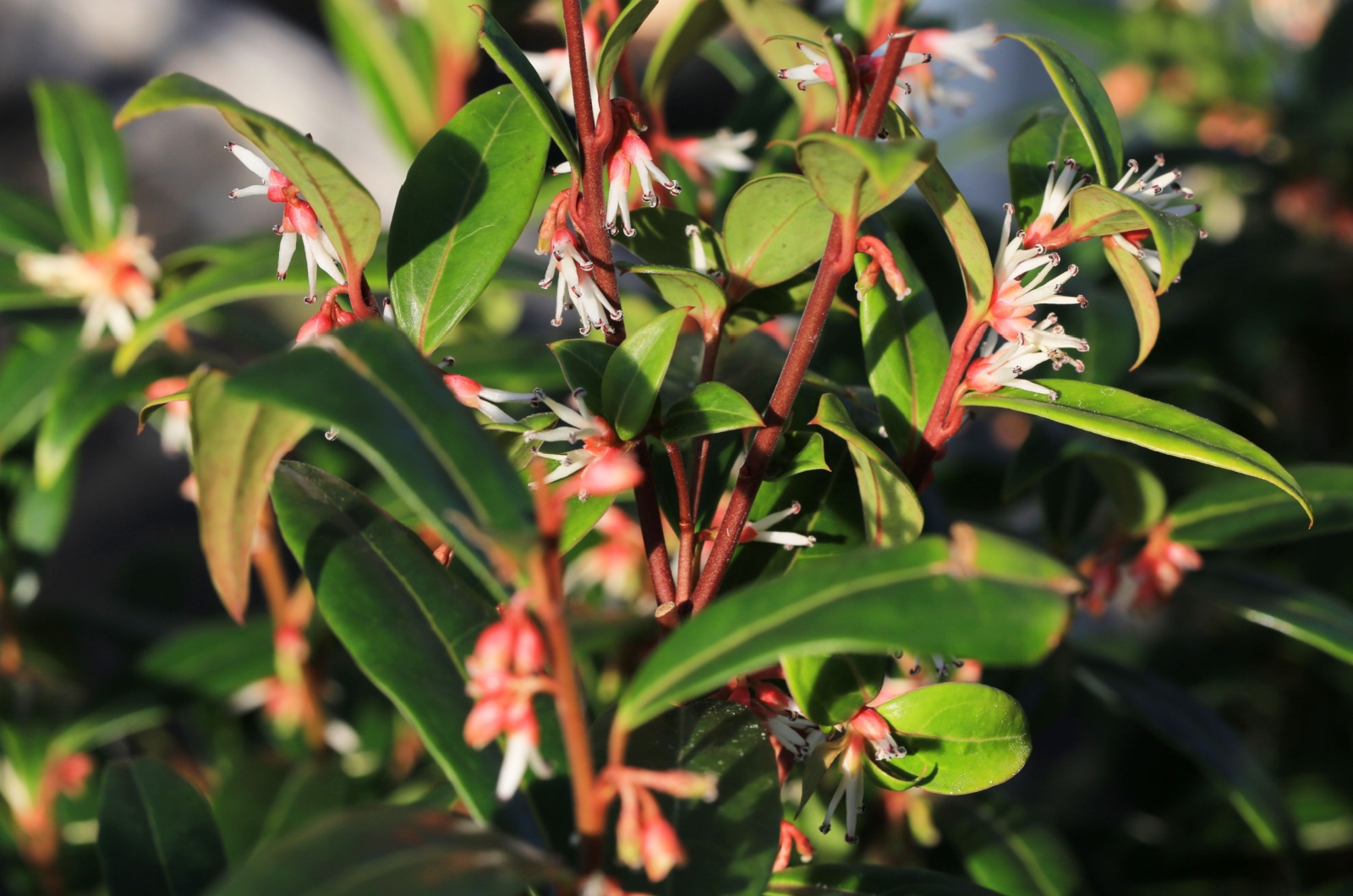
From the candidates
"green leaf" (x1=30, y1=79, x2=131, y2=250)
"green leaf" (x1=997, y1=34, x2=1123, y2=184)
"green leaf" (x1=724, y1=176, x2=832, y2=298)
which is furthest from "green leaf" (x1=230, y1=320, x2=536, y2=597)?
"green leaf" (x1=30, y1=79, x2=131, y2=250)

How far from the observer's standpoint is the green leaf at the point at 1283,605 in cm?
90

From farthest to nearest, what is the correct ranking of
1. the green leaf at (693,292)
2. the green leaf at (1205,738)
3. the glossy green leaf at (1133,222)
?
the green leaf at (1205,738) < the green leaf at (693,292) < the glossy green leaf at (1133,222)

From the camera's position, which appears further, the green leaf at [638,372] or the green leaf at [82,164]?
the green leaf at [82,164]

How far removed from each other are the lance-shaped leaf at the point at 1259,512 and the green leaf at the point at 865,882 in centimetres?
45

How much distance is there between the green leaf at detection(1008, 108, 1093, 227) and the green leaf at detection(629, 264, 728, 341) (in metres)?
0.22

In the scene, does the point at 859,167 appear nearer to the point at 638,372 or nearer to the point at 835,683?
the point at 638,372

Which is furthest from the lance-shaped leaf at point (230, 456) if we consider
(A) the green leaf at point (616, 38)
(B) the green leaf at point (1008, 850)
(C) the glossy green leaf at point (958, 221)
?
(B) the green leaf at point (1008, 850)

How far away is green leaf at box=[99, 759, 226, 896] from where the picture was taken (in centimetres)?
75

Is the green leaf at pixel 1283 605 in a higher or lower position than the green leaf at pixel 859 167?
lower

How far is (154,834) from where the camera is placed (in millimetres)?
767

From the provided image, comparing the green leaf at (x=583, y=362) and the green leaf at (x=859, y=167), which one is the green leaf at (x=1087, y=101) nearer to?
the green leaf at (x=859, y=167)

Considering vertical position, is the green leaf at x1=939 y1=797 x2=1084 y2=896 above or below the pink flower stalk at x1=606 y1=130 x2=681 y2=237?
below

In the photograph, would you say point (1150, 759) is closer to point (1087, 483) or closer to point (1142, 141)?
point (1087, 483)

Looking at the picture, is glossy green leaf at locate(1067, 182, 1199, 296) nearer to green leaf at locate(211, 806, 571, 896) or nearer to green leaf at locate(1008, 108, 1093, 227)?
green leaf at locate(1008, 108, 1093, 227)
